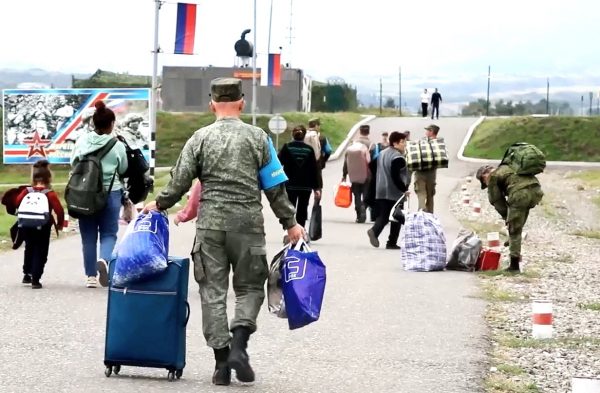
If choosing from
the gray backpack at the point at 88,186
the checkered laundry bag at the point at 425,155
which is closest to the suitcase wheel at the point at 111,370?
the gray backpack at the point at 88,186

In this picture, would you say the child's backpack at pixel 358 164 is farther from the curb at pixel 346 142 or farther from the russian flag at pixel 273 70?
the curb at pixel 346 142

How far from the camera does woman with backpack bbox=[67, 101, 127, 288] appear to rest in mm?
13398

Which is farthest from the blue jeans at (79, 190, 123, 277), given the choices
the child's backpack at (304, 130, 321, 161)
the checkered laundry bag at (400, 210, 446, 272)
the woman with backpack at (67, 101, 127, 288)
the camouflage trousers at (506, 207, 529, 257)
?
the child's backpack at (304, 130, 321, 161)

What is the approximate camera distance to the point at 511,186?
1650cm

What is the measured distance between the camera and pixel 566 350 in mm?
11352

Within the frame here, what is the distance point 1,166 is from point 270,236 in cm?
4701

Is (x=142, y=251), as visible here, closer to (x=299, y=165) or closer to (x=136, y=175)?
(x=136, y=175)

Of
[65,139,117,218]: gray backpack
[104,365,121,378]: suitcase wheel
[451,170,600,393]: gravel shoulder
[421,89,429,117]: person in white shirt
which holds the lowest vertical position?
[451,170,600,393]: gravel shoulder

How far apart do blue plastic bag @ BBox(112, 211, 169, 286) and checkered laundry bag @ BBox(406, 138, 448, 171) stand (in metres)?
12.2

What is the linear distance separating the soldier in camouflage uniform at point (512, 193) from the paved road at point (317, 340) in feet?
2.84

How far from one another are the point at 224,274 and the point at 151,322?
21.5 inches

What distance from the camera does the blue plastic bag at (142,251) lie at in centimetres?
864

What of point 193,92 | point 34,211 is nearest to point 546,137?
point 193,92

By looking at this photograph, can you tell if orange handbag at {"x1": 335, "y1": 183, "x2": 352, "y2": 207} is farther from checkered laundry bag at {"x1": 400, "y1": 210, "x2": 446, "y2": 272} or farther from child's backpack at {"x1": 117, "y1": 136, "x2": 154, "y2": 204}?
child's backpack at {"x1": 117, "y1": 136, "x2": 154, "y2": 204}
